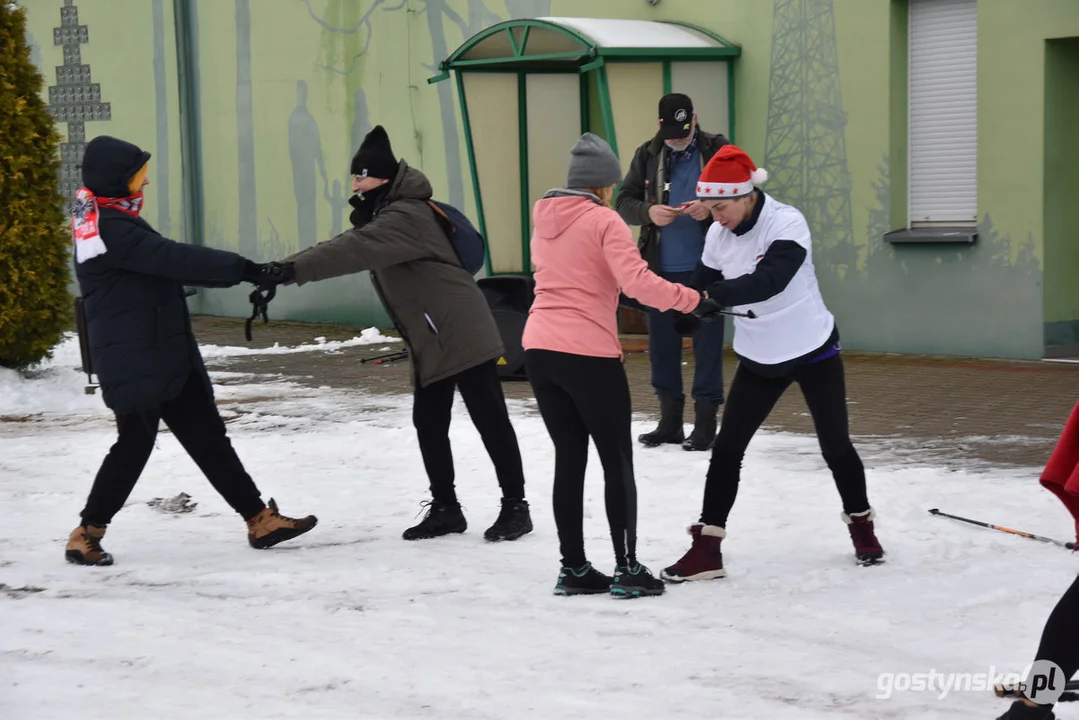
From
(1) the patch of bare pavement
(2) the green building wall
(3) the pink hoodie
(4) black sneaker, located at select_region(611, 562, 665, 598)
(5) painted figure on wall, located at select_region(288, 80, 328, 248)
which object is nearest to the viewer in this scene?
(3) the pink hoodie

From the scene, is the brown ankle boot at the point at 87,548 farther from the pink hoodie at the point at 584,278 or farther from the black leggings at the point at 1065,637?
the black leggings at the point at 1065,637

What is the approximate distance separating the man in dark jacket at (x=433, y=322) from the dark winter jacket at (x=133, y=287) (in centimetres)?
65

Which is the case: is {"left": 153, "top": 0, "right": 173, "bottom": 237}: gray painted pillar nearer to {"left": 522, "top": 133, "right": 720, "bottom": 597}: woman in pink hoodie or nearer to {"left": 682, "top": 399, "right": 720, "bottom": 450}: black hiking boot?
{"left": 682, "top": 399, "right": 720, "bottom": 450}: black hiking boot

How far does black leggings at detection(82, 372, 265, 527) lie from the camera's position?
21.7 feet

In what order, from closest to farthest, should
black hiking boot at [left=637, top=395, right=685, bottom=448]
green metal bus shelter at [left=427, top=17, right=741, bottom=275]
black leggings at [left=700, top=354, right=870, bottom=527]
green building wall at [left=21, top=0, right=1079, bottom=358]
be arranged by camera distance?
black leggings at [left=700, top=354, right=870, bottom=527] < black hiking boot at [left=637, top=395, right=685, bottom=448] < green building wall at [left=21, top=0, right=1079, bottom=358] < green metal bus shelter at [left=427, top=17, right=741, bottom=275]

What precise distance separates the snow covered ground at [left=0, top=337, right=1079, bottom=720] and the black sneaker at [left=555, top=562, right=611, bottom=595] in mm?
52

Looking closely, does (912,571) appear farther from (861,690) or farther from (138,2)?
(138,2)

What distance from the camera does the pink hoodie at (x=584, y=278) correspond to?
564 cm

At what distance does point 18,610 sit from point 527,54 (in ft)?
30.5

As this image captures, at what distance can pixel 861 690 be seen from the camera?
4.60 meters

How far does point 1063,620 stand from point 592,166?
250cm

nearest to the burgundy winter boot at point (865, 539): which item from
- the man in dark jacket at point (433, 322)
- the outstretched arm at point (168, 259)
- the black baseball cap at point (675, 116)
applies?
the man in dark jacket at point (433, 322)

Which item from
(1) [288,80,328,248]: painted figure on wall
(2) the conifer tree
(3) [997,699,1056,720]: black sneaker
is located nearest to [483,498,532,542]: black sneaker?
(3) [997,699,1056,720]: black sneaker

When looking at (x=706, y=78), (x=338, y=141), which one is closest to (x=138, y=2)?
(x=338, y=141)
